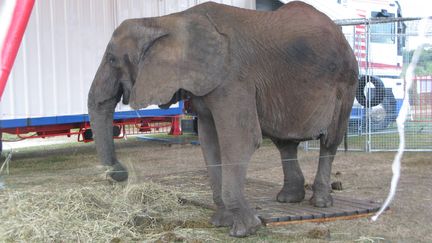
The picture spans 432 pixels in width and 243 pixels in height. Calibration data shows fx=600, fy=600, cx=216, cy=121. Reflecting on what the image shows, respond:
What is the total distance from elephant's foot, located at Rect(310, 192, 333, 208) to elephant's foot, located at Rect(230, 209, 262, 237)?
1162mm

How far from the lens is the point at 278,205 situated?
6359 millimetres

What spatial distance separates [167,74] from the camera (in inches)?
201

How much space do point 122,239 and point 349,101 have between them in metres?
2.78

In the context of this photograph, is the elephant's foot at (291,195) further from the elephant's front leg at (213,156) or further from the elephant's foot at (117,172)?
the elephant's foot at (117,172)

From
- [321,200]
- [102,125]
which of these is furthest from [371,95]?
[102,125]

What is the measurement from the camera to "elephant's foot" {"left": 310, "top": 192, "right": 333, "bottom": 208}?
621 centimetres

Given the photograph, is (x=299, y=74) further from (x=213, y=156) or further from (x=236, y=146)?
(x=213, y=156)

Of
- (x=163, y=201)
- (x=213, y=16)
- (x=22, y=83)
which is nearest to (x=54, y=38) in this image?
(x=22, y=83)

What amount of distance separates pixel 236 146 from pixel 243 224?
0.69 metres

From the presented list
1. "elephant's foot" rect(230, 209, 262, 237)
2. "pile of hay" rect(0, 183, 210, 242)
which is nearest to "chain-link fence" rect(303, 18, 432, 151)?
"pile of hay" rect(0, 183, 210, 242)

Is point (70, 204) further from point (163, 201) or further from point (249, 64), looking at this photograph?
point (249, 64)

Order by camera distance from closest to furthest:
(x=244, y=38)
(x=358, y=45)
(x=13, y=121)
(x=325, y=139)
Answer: (x=244, y=38), (x=325, y=139), (x=13, y=121), (x=358, y=45)

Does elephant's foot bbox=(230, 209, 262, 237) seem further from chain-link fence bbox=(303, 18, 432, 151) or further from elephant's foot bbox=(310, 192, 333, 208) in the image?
chain-link fence bbox=(303, 18, 432, 151)

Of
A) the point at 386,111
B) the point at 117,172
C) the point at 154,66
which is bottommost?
the point at 117,172
